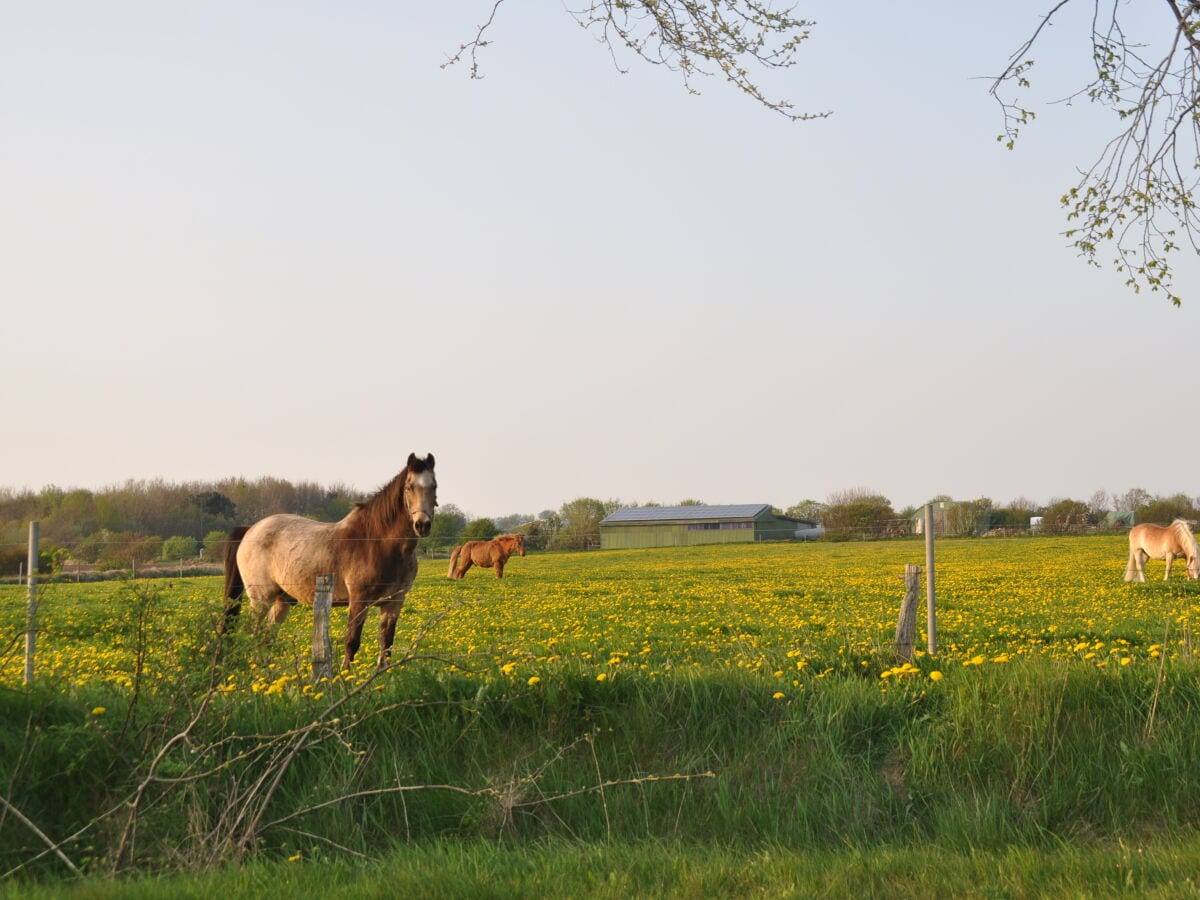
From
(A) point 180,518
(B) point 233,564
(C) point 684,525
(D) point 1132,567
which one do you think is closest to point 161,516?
(A) point 180,518

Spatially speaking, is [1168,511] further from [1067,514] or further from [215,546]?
[215,546]

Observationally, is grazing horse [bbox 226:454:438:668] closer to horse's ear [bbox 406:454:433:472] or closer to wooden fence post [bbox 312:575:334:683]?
horse's ear [bbox 406:454:433:472]

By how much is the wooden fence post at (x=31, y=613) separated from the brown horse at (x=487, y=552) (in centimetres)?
2939

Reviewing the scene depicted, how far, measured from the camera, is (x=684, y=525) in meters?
101

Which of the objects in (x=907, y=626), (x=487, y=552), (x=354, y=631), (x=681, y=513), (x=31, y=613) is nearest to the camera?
(x=31, y=613)

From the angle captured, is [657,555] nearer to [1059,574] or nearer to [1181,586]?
[1059,574]

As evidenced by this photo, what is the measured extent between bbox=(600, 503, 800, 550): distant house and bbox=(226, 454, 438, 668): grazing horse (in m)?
67.9

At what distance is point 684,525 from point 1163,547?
236ft

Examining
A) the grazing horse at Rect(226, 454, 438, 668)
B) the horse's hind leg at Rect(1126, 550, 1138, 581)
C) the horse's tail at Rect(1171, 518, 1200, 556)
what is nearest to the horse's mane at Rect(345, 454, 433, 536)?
the grazing horse at Rect(226, 454, 438, 668)

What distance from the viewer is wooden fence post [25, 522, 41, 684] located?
6383 mm

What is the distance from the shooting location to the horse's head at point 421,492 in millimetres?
11336

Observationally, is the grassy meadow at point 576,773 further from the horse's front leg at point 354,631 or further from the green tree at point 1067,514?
the green tree at point 1067,514

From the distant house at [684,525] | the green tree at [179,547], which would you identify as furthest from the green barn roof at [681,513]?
the green tree at [179,547]

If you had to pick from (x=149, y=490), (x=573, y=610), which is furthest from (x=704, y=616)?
(x=149, y=490)
